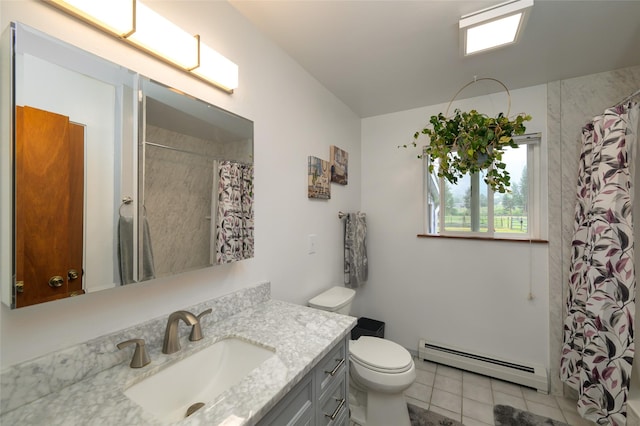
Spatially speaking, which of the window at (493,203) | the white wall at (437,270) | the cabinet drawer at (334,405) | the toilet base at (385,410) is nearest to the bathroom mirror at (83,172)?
the cabinet drawer at (334,405)

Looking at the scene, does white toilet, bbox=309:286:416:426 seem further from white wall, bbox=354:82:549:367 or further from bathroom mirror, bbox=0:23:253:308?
bathroom mirror, bbox=0:23:253:308

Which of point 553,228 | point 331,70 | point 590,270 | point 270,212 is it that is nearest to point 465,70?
point 331,70

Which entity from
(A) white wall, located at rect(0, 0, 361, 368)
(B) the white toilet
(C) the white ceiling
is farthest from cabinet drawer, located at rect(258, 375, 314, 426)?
(C) the white ceiling

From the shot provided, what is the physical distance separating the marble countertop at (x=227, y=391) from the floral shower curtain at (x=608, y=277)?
152cm

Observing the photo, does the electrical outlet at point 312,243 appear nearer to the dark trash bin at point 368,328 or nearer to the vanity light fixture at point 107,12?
Answer: the dark trash bin at point 368,328

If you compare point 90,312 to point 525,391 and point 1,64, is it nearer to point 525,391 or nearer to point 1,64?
point 1,64

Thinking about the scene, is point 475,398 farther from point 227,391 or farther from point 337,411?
point 227,391

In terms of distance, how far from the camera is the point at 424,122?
96.3 inches

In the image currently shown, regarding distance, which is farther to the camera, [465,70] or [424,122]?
[424,122]

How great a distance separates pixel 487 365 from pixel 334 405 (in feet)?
5.58

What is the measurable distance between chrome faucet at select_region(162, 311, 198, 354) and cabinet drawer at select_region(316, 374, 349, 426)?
1.93 feet

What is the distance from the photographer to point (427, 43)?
155cm

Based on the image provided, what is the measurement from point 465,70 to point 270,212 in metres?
1.67

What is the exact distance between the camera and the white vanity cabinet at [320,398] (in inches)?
32.3
